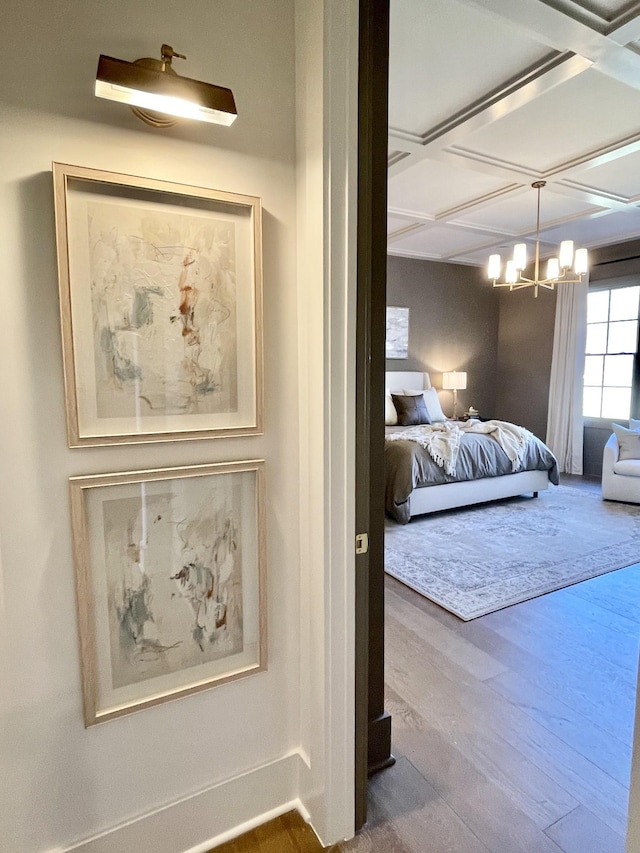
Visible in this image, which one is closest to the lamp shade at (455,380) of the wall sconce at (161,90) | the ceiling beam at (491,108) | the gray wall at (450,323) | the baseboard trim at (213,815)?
the gray wall at (450,323)

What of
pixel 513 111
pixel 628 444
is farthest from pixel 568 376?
pixel 513 111

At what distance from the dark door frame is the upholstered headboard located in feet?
15.5

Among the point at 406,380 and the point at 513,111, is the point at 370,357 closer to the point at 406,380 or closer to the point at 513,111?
the point at 513,111

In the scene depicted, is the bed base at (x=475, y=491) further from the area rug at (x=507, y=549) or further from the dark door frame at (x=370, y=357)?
the dark door frame at (x=370, y=357)

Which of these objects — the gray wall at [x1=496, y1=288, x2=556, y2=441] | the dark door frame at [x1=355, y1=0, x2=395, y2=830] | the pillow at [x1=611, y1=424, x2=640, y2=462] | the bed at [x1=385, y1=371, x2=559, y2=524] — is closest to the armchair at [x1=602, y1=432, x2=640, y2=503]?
the pillow at [x1=611, y1=424, x2=640, y2=462]

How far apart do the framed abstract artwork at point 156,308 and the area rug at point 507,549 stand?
83.6 inches

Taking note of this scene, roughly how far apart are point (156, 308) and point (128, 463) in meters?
0.40

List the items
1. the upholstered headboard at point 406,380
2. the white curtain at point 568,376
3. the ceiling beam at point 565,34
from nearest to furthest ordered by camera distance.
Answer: the ceiling beam at point 565,34, the white curtain at point 568,376, the upholstered headboard at point 406,380

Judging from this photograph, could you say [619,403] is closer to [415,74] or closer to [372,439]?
[415,74]

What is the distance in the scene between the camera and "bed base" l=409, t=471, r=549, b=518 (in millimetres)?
4293

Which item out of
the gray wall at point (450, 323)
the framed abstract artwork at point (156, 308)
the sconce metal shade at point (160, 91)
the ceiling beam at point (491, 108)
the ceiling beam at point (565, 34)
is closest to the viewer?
the sconce metal shade at point (160, 91)

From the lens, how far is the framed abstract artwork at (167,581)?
120 cm

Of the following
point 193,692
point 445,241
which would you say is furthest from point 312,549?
point 445,241

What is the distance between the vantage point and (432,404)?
6.22m
